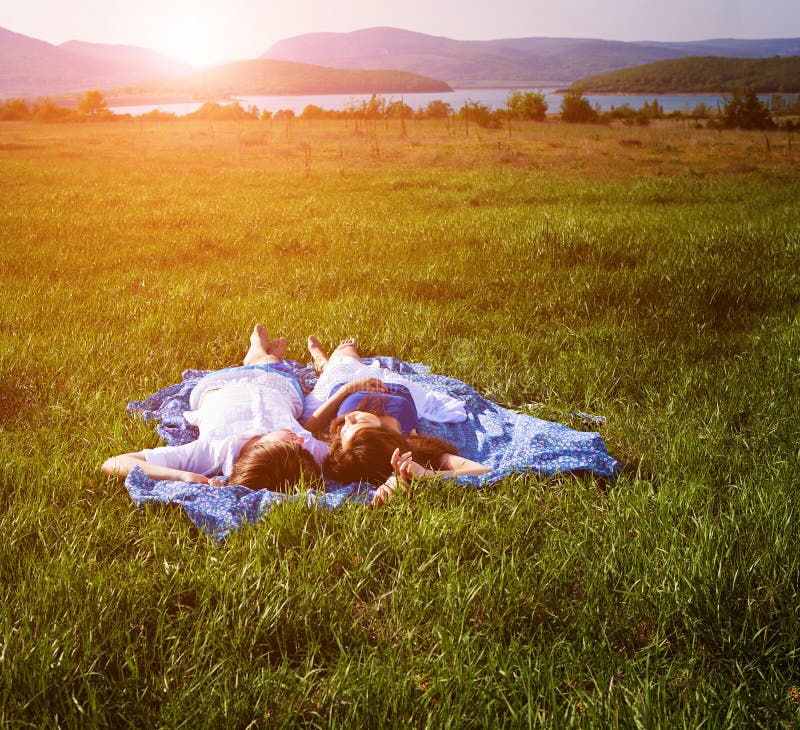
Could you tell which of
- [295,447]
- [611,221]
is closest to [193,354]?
[295,447]

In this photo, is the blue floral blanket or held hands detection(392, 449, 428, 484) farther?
held hands detection(392, 449, 428, 484)

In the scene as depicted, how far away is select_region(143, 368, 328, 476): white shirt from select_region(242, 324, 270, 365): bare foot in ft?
1.91

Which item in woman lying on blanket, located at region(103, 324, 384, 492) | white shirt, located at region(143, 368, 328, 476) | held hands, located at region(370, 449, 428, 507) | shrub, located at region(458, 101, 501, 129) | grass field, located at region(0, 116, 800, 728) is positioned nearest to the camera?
grass field, located at region(0, 116, 800, 728)

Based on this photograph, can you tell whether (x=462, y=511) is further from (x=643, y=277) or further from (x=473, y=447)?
(x=643, y=277)

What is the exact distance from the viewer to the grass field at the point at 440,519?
233cm

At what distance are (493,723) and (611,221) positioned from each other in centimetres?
1072

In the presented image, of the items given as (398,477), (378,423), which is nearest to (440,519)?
(398,477)

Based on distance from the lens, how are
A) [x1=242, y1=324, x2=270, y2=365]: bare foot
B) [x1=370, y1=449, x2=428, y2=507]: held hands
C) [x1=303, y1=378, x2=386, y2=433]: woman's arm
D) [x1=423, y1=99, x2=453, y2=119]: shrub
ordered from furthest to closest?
[x1=423, y1=99, x2=453, y2=119]: shrub → [x1=242, y1=324, x2=270, y2=365]: bare foot → [x1=303, y1=378, x2=386, y2=433]: woman's arm → [x1=370, y1=449, x2=428, y2=507]: held hands

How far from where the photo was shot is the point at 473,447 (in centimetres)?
469

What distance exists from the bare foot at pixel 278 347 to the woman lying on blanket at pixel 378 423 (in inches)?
16.0

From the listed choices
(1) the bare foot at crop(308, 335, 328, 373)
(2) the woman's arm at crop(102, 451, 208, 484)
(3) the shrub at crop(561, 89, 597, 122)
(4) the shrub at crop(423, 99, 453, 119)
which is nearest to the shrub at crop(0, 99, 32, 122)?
(4) the shrub at crop(423, 99, 453, 119)

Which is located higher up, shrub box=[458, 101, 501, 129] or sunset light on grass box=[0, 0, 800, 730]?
shrub box=[458, 101, 501, 129]

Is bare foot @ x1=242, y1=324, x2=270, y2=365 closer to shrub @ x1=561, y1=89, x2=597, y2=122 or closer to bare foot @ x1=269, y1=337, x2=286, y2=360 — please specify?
bare foot @ x1=269, y1=337, x2=286, y2=360

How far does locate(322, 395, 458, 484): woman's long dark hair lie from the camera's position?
400 centimetres
